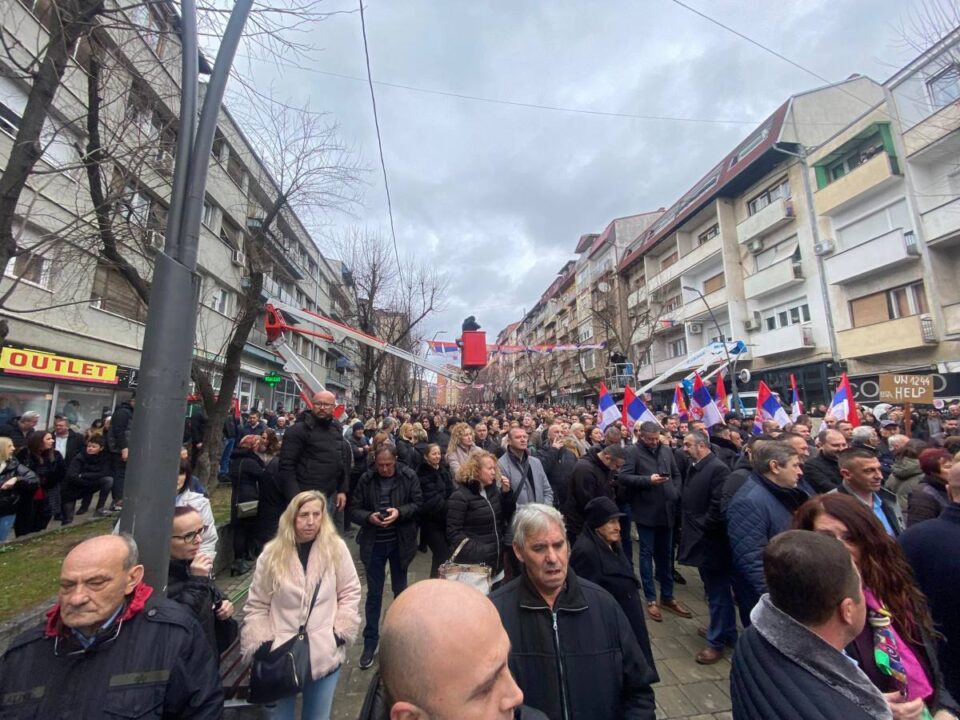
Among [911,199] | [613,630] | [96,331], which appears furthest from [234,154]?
[911,199]

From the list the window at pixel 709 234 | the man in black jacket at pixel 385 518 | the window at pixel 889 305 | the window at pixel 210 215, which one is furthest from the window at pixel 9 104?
the window at pixel 709 234

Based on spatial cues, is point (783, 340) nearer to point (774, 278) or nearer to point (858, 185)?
point (774, 278)

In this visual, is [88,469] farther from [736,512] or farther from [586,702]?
[736,512]

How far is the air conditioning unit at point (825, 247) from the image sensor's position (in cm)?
1966

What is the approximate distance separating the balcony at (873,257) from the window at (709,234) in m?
8.36

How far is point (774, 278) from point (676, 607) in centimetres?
2346

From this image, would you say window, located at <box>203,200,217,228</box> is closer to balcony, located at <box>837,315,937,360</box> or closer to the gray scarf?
the gray scarf

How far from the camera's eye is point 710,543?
4.04 metres

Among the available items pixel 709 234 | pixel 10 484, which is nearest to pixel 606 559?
pixel 10 484

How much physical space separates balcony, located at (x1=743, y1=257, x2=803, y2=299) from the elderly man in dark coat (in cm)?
2405

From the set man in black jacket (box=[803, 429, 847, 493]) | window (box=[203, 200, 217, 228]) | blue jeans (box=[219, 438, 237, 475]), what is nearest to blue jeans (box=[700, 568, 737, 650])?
man in black jacket (box=[803, 429, 847, 493])

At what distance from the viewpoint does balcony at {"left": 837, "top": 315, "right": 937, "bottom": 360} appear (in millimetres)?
15875

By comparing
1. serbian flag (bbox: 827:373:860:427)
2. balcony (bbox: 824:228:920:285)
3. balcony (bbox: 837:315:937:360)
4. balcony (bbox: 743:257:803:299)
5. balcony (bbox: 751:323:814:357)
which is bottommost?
serbian flag (bbox: 827:373:860:427)

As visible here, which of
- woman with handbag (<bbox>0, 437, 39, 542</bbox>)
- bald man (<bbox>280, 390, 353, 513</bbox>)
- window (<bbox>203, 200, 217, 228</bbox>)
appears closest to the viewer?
bald man (<bbox>280, 390, 353, 513</bbox>)
